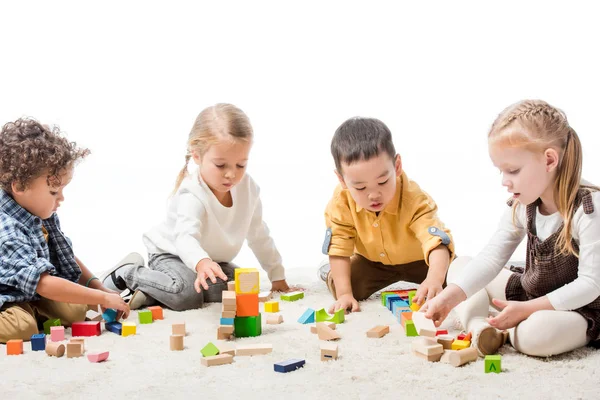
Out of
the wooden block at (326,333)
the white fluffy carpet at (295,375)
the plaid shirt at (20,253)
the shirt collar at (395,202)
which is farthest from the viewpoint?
the shirt collar at (395,202)

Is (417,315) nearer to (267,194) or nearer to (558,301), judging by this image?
(558,301)

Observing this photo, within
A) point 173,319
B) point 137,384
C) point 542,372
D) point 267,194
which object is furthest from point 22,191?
point 267,194

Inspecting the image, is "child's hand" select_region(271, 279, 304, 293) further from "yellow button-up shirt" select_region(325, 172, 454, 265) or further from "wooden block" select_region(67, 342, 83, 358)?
"wooden block" select_region(67, 342, 83, 358)

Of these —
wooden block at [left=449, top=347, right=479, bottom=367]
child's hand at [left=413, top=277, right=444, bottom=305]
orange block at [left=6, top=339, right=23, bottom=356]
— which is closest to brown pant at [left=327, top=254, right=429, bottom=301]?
child's hand at [left=413, top=277, right=444, bottom=305]

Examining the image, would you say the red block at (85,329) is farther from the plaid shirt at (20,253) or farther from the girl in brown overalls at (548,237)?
the girl in brown overalls at (548,237)

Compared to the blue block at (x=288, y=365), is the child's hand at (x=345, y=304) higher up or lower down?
higher up

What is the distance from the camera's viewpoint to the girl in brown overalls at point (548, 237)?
1.65 metres

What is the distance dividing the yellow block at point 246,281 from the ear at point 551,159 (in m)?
0.79

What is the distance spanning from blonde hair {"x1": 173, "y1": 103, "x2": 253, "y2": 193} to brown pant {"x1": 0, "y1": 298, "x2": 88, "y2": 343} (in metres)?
0.67

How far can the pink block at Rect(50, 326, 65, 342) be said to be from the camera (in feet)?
6.37

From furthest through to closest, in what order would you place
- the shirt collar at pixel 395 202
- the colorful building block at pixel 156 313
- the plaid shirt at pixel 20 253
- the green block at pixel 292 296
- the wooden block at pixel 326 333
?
the green block at pixel 292 296
the shirt collar at pixel 395 202
the colorful building block at pixel 156 313
the plaid shirt at pixel 20 253
the wooden block at pixel 326 333

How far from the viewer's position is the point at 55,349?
177cm

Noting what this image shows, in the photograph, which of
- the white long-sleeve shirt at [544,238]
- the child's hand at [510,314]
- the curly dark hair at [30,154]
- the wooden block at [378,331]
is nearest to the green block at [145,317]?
the curly dark hair at [30,154]

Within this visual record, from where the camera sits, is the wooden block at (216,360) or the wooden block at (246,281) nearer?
the wooden block at (216,360)
